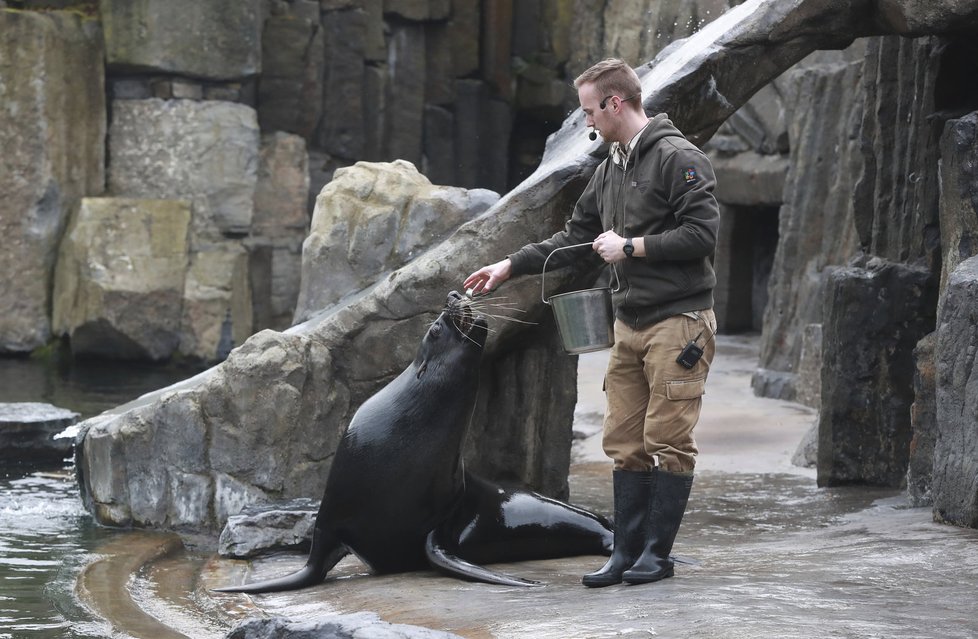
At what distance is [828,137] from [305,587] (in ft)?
22.5

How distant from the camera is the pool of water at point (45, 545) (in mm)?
4461

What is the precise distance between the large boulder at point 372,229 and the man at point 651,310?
95.3 inches

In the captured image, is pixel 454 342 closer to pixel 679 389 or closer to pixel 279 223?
Result: pixel 679 389

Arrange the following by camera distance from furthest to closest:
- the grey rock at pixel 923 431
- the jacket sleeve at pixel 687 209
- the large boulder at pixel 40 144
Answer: the large boulder at pixel 40 144 < the grey rock at pixel 923 431 < the jacket sleeve at pixel 687 209

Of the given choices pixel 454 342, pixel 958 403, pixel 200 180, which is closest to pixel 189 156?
pixel 200 180

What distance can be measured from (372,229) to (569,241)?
237 centimetres

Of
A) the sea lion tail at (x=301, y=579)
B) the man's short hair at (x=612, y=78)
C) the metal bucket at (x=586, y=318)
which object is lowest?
the sea lion tail at (x=301, y=579)

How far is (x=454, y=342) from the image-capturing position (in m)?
4.64

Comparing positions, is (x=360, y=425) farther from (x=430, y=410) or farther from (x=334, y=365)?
(x=334, y=365)

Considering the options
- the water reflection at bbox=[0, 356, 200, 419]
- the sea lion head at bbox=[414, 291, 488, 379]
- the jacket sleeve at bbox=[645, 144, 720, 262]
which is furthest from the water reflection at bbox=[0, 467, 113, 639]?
the water reflection at bbox=[0, 356, 200, 419]

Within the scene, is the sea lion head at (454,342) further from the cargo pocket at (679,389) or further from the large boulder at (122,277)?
the large boulder at (122,277)

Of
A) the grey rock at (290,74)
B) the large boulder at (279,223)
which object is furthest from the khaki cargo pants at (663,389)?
the grey rock at (290,74)

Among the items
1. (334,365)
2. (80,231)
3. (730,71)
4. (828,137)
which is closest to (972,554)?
(730,71)

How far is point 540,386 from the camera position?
19.7 feet
